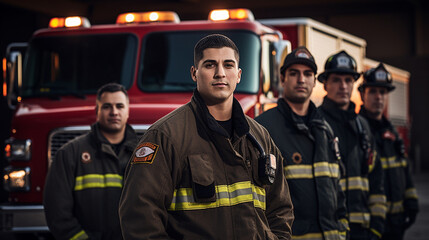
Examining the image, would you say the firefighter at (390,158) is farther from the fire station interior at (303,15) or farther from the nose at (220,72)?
the fire station interior at (303,15)

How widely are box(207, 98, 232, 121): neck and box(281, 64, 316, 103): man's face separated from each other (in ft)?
5.38

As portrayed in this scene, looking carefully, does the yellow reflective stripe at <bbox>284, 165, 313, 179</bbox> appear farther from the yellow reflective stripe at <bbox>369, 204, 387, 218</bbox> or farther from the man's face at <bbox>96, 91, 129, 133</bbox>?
the yellow reflective stripe at <bbox>369, 204, 387, 218</bbox>

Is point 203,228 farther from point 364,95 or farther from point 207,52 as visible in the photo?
point 364,95

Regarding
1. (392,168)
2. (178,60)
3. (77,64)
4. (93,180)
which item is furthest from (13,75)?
(392,168)

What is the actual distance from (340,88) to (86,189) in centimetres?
205

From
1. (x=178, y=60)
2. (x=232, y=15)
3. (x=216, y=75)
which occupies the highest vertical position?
(x=232, y=15)

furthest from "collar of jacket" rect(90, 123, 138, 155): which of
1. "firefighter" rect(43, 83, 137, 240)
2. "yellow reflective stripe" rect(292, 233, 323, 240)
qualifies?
"yellow reflective stripe" rect(292, 233, 323, 240)

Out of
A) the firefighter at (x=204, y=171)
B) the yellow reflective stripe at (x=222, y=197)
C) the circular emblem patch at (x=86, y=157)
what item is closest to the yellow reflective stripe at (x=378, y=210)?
the circular emblem patch at (x=86, y=157)

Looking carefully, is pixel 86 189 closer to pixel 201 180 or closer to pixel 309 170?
pixel 309 170

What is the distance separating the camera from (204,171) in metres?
2.81

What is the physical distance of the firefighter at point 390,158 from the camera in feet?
20.7

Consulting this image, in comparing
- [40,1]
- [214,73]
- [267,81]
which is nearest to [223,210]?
[214,73]

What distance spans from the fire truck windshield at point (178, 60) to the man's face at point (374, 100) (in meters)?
1.03

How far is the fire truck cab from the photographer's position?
6.36 meters
